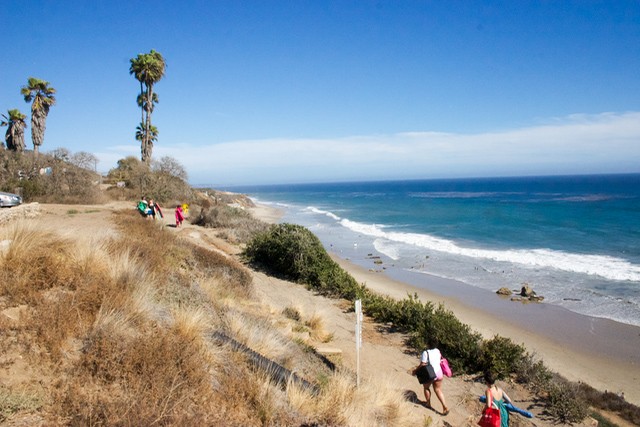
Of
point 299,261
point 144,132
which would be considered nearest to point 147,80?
point 144,132

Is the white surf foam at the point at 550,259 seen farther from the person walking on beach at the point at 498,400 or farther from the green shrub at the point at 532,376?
the person walking on beach at the point at 498,400

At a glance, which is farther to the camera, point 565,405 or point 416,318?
point 416,318

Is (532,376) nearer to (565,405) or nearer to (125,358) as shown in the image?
(565,405)

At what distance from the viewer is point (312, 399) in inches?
183

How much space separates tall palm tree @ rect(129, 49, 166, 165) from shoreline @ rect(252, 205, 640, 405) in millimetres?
33487

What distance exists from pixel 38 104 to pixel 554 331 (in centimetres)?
4391

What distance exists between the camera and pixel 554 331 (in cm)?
1420

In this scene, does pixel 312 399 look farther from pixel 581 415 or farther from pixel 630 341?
pixel 630 341

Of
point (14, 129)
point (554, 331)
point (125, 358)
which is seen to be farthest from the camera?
point (14, 129)

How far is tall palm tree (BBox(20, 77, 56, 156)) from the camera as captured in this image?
3444 cm

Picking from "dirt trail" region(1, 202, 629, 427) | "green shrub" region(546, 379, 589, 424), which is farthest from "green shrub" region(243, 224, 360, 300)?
"green shrub" region(546, 379, 589, 424)

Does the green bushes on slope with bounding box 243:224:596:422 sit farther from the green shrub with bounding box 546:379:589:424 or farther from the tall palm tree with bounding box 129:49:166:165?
the tall palm tree with bounding box 129:49:166:165

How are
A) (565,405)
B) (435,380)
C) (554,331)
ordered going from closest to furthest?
(435,380), (565,405), (554,331)

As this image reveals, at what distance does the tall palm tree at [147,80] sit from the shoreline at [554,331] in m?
33.5
